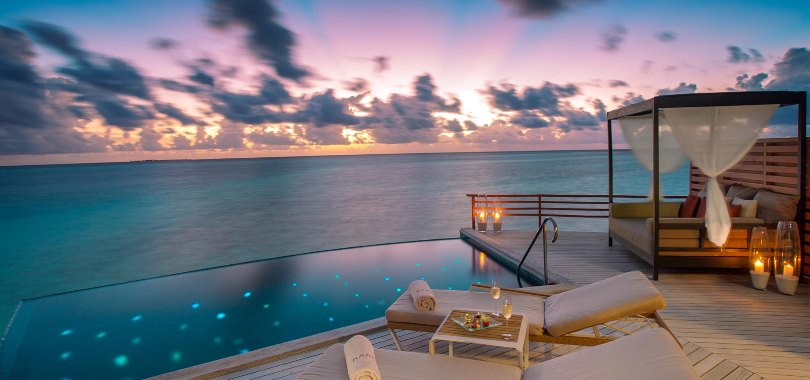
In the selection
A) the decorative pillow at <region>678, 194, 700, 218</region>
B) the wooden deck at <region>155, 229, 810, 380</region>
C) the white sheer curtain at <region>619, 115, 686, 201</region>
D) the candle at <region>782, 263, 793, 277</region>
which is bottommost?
the wooden deck at <region>155, 229, 810, 380</region>

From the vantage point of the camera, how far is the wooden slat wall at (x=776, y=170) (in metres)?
4.27

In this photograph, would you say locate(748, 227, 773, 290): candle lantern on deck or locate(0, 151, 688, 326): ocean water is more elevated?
locate(748, 227, 773, 290): candle lantern on deck

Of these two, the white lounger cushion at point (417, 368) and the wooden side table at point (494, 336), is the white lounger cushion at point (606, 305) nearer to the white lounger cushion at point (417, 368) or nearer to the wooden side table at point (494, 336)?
the wooden side table at point (494, 336)

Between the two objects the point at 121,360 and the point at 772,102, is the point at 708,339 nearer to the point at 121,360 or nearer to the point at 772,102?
the point at 772,102

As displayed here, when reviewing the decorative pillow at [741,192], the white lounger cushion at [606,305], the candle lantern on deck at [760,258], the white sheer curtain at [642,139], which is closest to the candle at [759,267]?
the candle lantern on deck at [760,258]

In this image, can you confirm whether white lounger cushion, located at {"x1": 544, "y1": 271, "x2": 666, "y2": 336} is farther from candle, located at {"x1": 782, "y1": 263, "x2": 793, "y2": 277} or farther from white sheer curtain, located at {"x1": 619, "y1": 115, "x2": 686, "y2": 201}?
white sheer curtain, located at {"x1": 619, "y1": 115, "x2": 686, "y2": 201}

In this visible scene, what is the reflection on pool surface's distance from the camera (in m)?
3.95

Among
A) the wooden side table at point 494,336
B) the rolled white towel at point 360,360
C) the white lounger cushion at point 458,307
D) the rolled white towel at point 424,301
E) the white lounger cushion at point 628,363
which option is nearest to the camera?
the white lounger cushion at point 628,363

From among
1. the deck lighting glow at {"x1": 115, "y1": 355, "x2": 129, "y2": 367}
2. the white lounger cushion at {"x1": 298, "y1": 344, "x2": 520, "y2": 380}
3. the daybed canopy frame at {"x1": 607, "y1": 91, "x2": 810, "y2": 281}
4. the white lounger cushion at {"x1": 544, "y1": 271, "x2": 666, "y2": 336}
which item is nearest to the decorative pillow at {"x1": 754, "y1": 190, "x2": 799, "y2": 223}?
the daybed canopy frame at {"x1": 607, "y1": 91, "x2": 810, "y2": 281}

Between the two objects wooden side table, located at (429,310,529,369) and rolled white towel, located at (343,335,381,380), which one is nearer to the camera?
rolled white towel, located at (343,335,381,380)

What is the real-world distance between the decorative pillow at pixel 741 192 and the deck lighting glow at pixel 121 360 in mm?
6538

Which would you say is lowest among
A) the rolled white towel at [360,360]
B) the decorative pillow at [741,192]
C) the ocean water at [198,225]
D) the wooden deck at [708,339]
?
the ocean water at [198,225]

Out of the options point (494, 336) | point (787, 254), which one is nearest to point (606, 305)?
point (494, 336)

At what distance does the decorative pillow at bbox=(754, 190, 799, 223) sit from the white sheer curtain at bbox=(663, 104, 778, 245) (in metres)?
0.47
